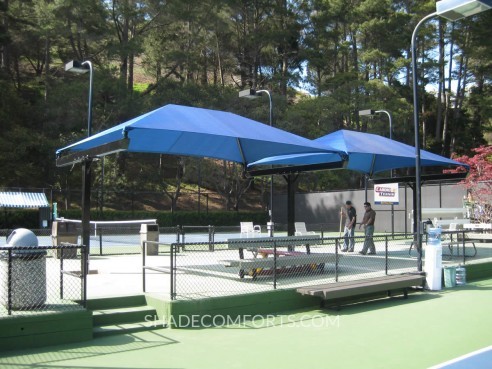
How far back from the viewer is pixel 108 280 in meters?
11.0

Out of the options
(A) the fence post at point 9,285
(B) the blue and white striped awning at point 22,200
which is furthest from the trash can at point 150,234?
(B) the blue and white striped awning at point 22,200

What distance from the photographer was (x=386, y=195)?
2623cm

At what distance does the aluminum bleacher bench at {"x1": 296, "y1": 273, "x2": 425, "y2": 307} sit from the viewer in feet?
32.2

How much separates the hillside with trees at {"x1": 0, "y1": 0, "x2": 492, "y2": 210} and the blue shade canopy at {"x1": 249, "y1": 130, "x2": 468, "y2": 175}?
18.8 m

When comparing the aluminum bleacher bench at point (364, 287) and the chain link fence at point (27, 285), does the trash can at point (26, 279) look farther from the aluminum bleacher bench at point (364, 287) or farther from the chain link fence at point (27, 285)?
the aluminum bleacher bench at point (364, 287)

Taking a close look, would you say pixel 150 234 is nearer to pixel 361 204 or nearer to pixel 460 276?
pixel 460 276

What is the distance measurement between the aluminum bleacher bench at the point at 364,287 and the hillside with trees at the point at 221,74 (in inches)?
1077

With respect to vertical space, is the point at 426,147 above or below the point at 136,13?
below

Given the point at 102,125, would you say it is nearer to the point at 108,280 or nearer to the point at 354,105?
the point at 354,105

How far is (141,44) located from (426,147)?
26.7 meters

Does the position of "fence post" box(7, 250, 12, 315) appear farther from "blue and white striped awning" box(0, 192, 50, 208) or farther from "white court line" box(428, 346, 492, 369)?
"blue and white striped awning" box(0, 192, 50, 208)

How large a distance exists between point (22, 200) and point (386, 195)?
1983 centimetres

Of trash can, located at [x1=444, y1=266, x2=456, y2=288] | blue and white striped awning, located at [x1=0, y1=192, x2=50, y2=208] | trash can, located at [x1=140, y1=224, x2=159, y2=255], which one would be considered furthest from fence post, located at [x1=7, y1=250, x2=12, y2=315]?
blue and white striped awning, located at [x1=0, y1=192, x2=50, y2=208]

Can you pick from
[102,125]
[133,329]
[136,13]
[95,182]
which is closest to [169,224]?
[95,182]
